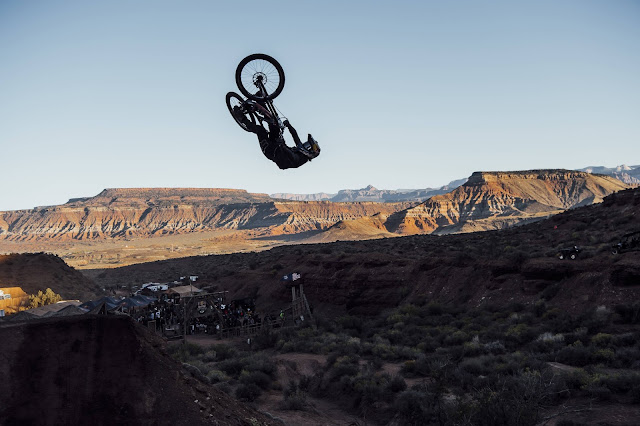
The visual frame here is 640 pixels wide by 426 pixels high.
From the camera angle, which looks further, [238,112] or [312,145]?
[312,145]

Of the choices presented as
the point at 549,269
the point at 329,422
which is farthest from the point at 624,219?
the point at 329,422

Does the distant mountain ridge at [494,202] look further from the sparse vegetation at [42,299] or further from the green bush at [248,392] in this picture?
the green bush at [248,392]

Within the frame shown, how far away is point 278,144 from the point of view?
13.8 meters

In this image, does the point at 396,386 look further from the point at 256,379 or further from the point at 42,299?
the point at 42,299

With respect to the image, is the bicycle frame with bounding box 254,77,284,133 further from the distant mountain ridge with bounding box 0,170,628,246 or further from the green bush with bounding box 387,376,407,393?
the distant mountain ridge with bounding box 0,170,628,246

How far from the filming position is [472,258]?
2661 cm

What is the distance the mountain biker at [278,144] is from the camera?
540 inches

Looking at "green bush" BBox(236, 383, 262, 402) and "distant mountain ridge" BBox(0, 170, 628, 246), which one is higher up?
"distant mountain ridge" BBox(0, 170, 628, 246)

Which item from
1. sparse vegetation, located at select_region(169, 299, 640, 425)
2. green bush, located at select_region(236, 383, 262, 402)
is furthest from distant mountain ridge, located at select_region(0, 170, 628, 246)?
green bush, located at select_region(236, 383, 262, 402)

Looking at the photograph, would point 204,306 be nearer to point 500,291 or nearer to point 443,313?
point 443,313

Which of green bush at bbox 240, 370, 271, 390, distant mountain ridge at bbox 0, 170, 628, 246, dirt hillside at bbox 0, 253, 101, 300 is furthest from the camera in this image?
distant mountain ridge at bbox 0, 170, 628, 246

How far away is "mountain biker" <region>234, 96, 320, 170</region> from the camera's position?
13727 mm

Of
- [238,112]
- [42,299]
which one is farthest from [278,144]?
[42,299]

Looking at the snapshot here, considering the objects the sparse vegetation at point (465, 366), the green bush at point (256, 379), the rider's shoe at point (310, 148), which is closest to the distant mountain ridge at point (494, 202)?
the sparse vegetation at point (465, 366)
